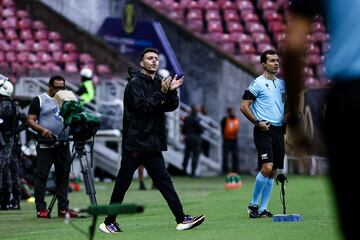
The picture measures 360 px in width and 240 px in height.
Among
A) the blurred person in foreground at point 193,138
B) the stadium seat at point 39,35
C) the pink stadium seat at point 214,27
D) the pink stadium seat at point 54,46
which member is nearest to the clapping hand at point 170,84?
the blurred person in foreground at point 193,138

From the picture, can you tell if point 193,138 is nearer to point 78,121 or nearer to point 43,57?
point 43,57

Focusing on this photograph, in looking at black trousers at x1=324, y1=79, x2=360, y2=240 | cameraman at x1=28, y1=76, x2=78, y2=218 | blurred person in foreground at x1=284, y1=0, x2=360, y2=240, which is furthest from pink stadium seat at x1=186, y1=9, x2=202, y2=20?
black trousers at x1=324, y1=79, x2=360, y2=240

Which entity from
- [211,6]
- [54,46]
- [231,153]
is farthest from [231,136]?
[54,46]

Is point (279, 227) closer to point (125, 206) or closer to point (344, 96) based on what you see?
point (125, 206)

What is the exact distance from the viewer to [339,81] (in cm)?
532

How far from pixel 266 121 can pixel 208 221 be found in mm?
1511

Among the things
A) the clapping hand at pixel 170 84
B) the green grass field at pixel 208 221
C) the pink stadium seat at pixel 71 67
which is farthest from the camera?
the pink stadium seat at pixel 71 67

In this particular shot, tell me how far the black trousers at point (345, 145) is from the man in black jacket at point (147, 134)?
716 cm

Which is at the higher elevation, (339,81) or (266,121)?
(339,81)

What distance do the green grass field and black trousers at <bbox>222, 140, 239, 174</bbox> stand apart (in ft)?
25.4

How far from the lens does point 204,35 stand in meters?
33.7

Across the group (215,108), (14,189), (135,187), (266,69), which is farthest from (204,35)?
(266,69)

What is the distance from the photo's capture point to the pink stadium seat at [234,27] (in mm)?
34156

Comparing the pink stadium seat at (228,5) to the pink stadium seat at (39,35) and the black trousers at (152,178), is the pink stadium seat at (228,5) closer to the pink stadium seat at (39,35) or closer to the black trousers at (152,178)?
the pink stadium seat at (39,35)
